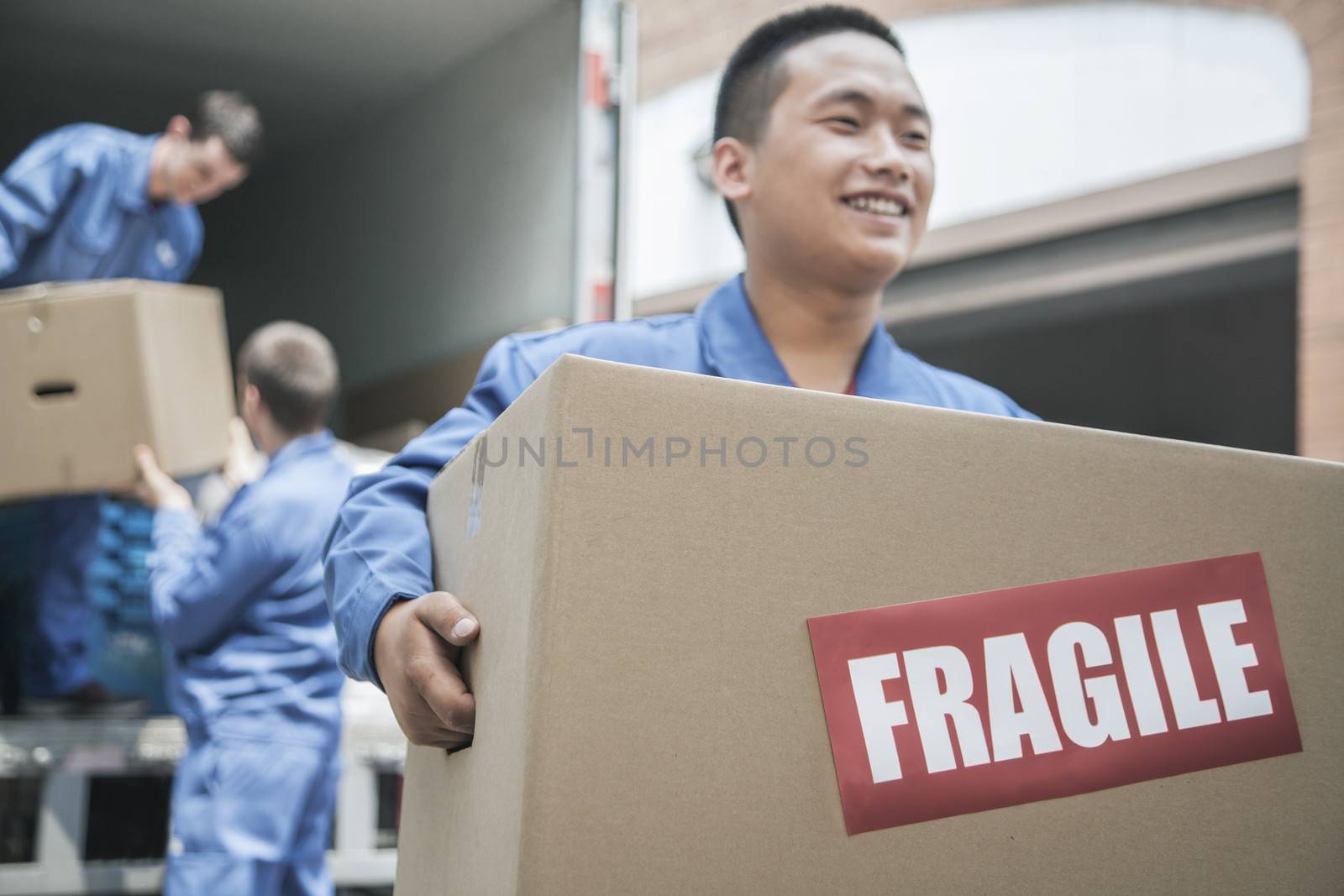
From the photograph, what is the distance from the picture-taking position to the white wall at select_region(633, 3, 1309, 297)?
425cm

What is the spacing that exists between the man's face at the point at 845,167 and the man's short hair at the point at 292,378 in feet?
5.42

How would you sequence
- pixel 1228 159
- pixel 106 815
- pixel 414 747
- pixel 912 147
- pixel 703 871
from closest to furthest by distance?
pixel 703 871, pixel 414 747, pixel 912 147, pixel 106 815, pixel 1228 159

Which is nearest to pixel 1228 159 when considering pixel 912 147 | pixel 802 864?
pixel 912 147

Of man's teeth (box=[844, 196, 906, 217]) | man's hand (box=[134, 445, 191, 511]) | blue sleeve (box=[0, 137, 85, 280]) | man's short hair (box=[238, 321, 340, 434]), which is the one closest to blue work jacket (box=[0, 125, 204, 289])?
blue sleeve (box=[0, 137, 85, 280])

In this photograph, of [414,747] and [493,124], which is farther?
[493,124]

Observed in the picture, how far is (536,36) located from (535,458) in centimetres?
226

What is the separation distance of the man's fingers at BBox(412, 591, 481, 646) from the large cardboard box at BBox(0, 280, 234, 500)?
1776 millimetres

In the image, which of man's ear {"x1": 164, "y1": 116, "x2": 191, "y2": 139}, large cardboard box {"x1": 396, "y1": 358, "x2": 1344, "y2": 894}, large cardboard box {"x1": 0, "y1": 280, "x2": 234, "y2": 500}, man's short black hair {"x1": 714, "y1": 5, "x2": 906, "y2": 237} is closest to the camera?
large cardboard box {"x1": 396, "y1": 358, "x2": 1344, "y2": 894}

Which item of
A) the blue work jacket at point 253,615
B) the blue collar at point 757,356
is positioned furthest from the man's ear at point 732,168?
the blue work jacket at point 253,615

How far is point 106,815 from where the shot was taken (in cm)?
247

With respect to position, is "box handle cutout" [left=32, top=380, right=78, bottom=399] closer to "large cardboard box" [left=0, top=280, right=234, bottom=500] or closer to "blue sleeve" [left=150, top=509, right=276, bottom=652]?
"large cardboard box" [left=0, top=280, right=234, bottom=500]

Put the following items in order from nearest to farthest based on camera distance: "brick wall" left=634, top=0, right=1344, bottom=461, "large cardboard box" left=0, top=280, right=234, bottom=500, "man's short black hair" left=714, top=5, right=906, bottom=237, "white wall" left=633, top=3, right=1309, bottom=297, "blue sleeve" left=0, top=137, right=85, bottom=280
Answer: "man's short black hair" left=714, top=5, right=906, bottom=237
"large cardboard box" left=0, top=280, right=234, bottom=500
"blue sleeve" left=0, top=137, right=85, bottom=280
"brick wall" left=634, top=0, right=1344, bottom=461
"white wall" left=633, top=3, right=1309, bottom=297

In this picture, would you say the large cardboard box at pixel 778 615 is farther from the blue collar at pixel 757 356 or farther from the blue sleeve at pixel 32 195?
the blue sleeve at pixel 32 195

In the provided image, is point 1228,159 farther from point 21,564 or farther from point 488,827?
point 488,827
